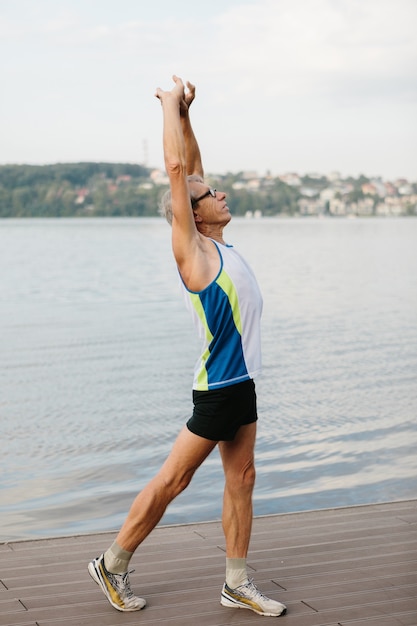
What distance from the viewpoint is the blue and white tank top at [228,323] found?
3.35 meters

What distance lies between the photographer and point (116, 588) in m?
3.51

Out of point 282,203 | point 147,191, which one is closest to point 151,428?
point 147,191

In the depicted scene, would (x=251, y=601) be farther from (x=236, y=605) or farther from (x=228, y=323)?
(x=228, y=323)

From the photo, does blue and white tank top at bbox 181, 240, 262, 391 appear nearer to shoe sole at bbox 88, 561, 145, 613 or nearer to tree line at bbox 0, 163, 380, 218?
shoe sole at bbox 88, 561, 145, 613

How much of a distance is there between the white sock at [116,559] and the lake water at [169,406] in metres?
2.46

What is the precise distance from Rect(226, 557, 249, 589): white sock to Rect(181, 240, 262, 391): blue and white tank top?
700 mm

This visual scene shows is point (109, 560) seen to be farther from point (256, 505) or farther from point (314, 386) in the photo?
point (314, 386)

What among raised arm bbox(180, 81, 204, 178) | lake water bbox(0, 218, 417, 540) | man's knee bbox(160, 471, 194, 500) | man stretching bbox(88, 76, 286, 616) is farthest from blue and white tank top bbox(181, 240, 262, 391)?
lake water bbox(0, 218, 417, 540)

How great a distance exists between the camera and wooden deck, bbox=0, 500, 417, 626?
3.46m

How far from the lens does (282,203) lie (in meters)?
121

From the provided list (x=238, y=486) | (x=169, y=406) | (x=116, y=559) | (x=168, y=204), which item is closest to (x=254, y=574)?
(x=238, y=486)

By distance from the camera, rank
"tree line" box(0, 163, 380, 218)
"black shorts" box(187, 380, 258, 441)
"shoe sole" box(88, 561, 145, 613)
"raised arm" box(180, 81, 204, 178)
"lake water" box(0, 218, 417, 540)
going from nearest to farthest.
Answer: "black shorts" box(187, 380, 258, 441), "shoe sole" box(88, 561, 145, 613), "raised arm" box(180, 81, 204, 178), "lake water" box(0, 218, 417, 540), "tree line" box(0, 163, 380, 218)

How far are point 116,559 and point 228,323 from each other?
985 millimetres

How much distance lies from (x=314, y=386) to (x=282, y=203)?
110m
